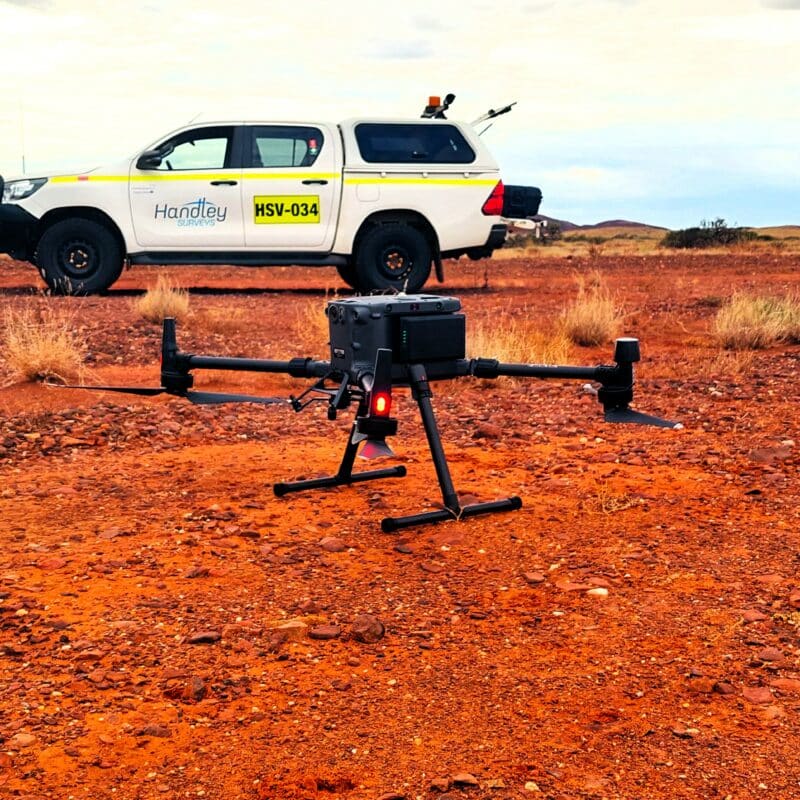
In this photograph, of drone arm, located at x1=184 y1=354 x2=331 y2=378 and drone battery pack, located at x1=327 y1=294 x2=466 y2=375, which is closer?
drone battery pack, located at x1=327 y1=294 x2=466 y2=375

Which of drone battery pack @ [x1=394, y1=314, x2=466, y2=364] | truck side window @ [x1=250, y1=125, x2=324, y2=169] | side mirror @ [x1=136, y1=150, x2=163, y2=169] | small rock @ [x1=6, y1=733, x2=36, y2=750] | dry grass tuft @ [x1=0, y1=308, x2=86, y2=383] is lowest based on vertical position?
small rock @ [x1=6, y1=733, x2=36, y2=750]

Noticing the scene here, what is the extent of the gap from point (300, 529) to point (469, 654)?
156 centimetres

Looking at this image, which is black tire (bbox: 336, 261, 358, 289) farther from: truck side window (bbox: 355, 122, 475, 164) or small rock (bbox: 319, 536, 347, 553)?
small rock (bbox: 319, 536, 347, 553)

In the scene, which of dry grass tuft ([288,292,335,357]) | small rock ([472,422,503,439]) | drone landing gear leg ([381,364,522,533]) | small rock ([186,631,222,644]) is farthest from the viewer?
dry grass tuft ([288,292,335,357])

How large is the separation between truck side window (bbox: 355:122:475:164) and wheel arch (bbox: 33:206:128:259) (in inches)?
127

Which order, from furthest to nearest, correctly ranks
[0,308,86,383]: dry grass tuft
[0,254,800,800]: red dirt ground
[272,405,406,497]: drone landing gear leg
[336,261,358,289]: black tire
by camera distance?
[336,261,358,289]: black tire, [0,308,86,383]: dry grass tuft, [272,405,406,497]: drone landing gear leg, [0,254,800,800]: red dirt ground

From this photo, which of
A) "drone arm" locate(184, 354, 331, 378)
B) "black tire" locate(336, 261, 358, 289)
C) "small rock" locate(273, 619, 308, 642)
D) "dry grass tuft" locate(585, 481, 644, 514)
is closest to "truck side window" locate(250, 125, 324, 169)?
"black tire" locate(336, 261, 358, 289)

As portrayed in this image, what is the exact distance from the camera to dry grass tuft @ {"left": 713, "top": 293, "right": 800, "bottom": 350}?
34.8 feet

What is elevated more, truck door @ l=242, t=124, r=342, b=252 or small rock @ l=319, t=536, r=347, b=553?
truck door @ l=242, t=124, r=342, b=252

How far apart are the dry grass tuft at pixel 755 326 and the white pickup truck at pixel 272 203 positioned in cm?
420

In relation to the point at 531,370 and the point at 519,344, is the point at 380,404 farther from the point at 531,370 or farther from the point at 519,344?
the point at 519,344

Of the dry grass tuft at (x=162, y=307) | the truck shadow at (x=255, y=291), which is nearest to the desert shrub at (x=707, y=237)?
the truck shadow at (x=255, y=291)

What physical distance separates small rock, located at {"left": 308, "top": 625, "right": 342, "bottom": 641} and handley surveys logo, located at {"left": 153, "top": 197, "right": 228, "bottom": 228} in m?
10.4

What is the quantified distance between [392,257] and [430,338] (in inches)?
370
